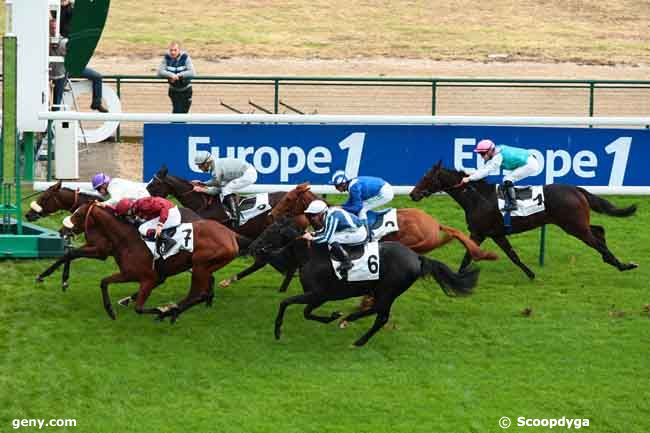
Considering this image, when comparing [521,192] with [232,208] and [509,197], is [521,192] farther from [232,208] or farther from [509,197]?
[232,208]

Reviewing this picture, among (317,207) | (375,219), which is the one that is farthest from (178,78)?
(317,207)

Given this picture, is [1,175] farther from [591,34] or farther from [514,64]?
[591,34]

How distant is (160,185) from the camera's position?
1502 centimetres

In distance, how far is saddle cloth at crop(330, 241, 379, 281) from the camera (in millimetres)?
12875

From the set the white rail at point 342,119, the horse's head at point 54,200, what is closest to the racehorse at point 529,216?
the white rail at point 342,119

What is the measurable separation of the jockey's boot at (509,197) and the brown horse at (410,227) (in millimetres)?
945

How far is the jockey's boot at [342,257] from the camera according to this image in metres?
12.9

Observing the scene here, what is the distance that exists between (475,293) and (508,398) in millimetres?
2924

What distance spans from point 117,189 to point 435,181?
10.4 ft

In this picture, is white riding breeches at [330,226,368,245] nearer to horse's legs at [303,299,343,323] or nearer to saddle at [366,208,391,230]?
horse's legs at [303,299,343,323]

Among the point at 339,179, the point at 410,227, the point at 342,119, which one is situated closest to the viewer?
the point at 410,227

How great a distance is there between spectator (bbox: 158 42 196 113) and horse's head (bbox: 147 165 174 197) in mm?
6347

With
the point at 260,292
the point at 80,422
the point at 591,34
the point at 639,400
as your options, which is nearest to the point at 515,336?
the point at 639,400

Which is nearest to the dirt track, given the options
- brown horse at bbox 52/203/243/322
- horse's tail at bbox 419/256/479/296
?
brown horse at bbox 52/203/243/322
